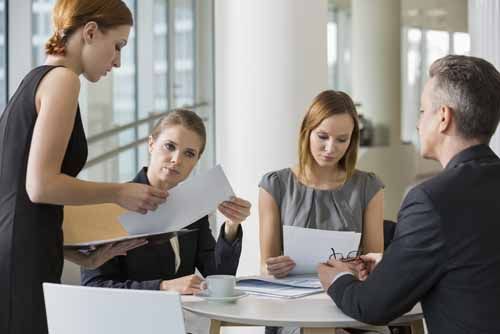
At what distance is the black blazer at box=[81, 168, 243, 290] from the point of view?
116 inches

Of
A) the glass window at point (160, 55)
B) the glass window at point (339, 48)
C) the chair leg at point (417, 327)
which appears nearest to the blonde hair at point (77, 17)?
the chair leg at point (417, 327)

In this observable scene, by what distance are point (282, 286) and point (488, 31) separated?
257 centimetres

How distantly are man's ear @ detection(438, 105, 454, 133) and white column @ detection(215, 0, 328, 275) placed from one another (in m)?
2.63

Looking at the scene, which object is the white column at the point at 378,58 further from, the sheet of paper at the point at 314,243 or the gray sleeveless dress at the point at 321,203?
the sheet of paper at the point at 314,243

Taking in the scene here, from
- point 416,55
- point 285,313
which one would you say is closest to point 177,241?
point 285,313

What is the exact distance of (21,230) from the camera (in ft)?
7.49

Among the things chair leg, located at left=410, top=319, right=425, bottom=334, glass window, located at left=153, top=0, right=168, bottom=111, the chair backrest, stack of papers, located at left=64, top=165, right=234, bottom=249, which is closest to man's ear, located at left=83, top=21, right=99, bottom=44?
stack of papers, located at left=64, top=165, right=234, bottom=249

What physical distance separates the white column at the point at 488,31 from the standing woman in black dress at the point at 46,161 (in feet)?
9.68

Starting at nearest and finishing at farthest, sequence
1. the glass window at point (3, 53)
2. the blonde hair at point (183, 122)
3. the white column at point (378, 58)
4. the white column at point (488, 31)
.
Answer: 1. the blonde hair at point (183, 122)
2. the glass window at point (3, 53)
3. the white column at point (488, 31)
4. the white column at point (378, 58)

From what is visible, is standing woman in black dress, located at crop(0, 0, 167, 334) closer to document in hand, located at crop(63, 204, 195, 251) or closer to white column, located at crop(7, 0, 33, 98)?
document in hand, located at crop(63, 204, 195, 251)

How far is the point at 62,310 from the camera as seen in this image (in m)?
2.13

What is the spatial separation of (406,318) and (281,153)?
8.13 feet

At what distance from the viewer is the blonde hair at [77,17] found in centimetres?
233

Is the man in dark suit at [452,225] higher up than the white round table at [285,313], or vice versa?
the man in dark suit at [452,225]
